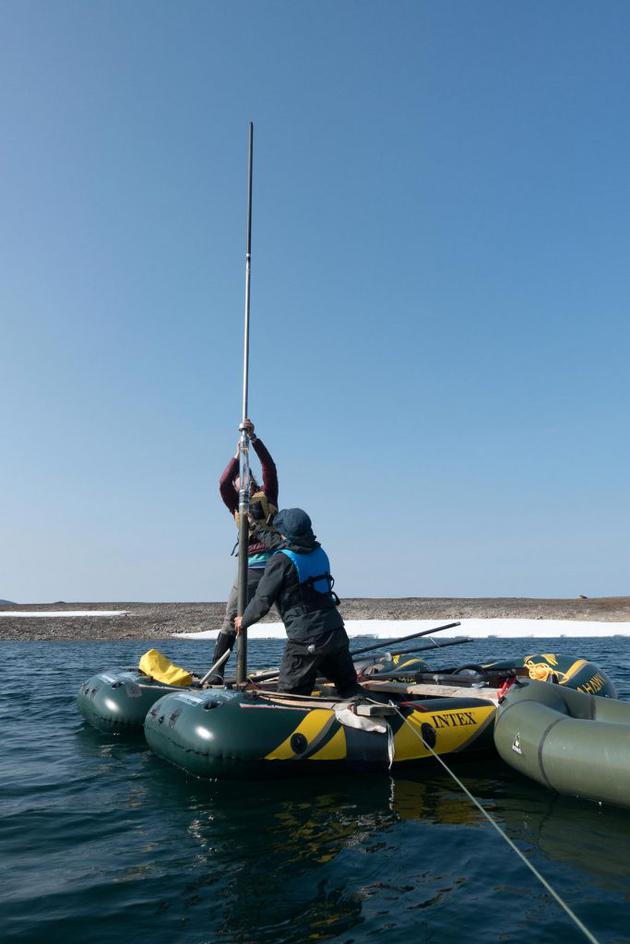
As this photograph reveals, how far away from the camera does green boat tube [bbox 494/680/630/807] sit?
5.66 m

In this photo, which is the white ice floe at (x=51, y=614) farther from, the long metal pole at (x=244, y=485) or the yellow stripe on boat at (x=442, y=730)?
the yellow stripe on boat at (x=442, y=730)

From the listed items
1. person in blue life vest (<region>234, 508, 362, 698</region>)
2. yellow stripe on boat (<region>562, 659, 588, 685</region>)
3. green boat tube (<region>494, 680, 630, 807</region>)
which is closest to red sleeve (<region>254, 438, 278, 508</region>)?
person in blue life vest (<region>234, 508, 362, 698</region>)

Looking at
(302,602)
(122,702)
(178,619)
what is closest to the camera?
(302,602)

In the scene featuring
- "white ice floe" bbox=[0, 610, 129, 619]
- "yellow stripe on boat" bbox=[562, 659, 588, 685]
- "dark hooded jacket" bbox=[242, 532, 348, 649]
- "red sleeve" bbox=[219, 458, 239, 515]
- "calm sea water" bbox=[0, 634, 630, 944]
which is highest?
"red sleeve" bbox=[219, 458, 239, 515]

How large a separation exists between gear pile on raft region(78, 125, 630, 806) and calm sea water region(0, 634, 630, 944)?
31cm

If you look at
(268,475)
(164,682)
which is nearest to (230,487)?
(268,475)

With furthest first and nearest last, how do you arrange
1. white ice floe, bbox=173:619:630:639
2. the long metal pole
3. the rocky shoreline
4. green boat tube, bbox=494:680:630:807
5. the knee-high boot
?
white ice floe, bbox=173:619:630:639
the rocky shoreline
the knee-high boot
the long metal pole
green boat tube, bbox=494:680:630:807

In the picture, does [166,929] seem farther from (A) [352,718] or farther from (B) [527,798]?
(B) [527,798]

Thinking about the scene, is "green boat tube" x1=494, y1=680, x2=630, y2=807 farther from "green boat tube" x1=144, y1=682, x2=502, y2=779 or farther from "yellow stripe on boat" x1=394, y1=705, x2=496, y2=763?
"green boat tube" x1=144, y1=682, x2=502, y2=779

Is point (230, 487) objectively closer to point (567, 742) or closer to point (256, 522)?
point (256, 522)

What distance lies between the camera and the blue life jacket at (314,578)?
24.9ft

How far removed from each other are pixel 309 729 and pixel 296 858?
6.96 ft

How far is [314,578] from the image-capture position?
7652 mm

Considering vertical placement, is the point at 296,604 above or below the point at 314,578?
below
